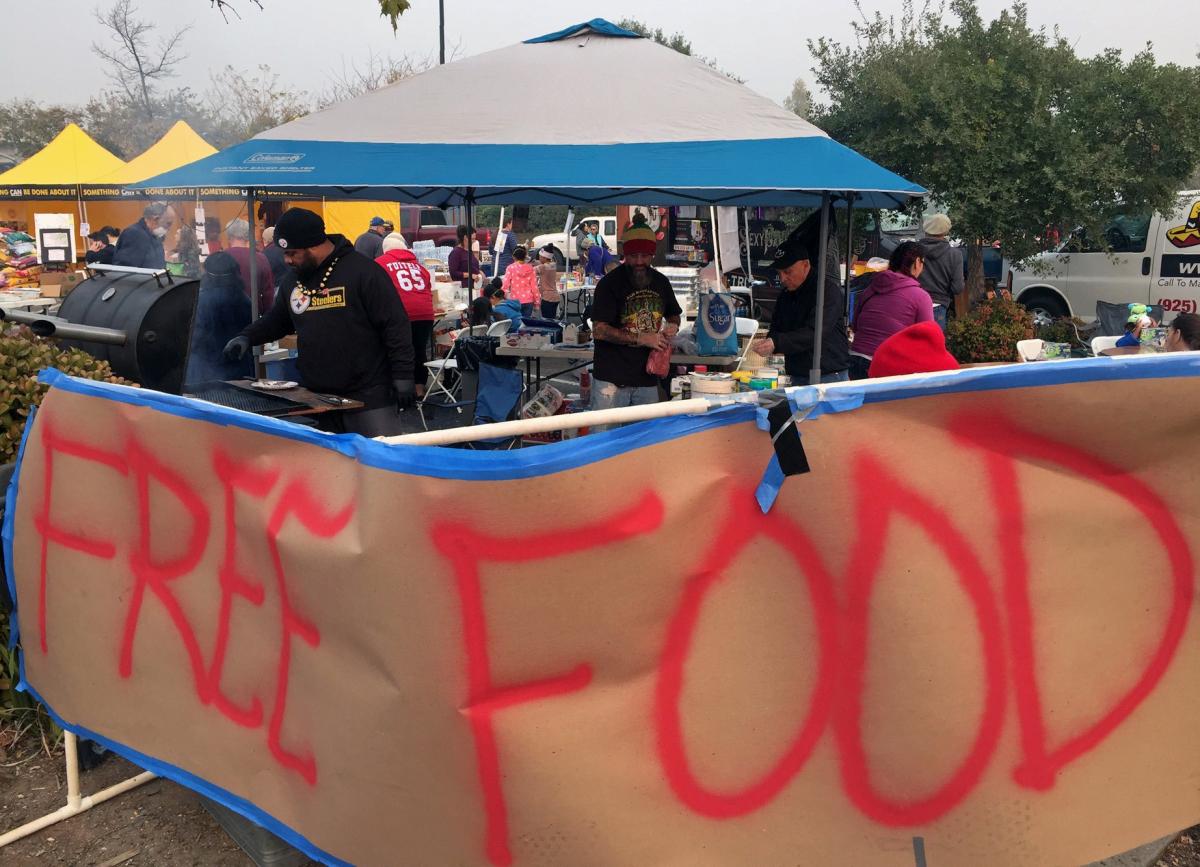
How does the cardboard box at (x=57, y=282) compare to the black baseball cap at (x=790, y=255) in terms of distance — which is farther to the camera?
the cardboard box at (x=57, y=282)

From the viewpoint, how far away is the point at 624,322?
6.57m

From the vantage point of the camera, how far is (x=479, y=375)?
8.67 m

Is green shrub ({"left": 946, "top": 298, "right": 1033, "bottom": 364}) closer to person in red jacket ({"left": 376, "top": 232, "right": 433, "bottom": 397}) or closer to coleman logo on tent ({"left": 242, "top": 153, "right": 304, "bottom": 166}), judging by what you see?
person in red jacket ({"left": 376, "top": 232, "right": 433, "bottom": 397})

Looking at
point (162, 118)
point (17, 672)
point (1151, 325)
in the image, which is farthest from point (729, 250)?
point (162, 118)

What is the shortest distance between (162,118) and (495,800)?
39.9 metres

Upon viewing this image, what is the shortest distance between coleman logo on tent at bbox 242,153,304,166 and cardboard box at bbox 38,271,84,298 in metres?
6.59

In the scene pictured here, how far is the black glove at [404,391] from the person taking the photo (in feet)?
16.8

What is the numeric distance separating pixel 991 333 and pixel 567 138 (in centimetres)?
665

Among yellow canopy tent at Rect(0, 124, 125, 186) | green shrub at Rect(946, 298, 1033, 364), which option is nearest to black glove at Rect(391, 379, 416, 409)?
green shrub at Rect(946, 298, 1033, 364)

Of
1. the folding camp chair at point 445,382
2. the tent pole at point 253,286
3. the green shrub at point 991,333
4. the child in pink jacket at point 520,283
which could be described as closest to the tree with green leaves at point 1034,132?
the green shrub at point 991,333

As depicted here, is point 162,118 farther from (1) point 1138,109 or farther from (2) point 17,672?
(2) point 17,672

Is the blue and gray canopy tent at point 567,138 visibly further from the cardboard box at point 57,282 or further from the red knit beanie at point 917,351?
the cardboard box at point 57,282

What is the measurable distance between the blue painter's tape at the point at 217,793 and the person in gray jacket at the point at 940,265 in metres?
8.82

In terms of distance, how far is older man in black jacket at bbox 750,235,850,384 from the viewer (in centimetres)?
659
